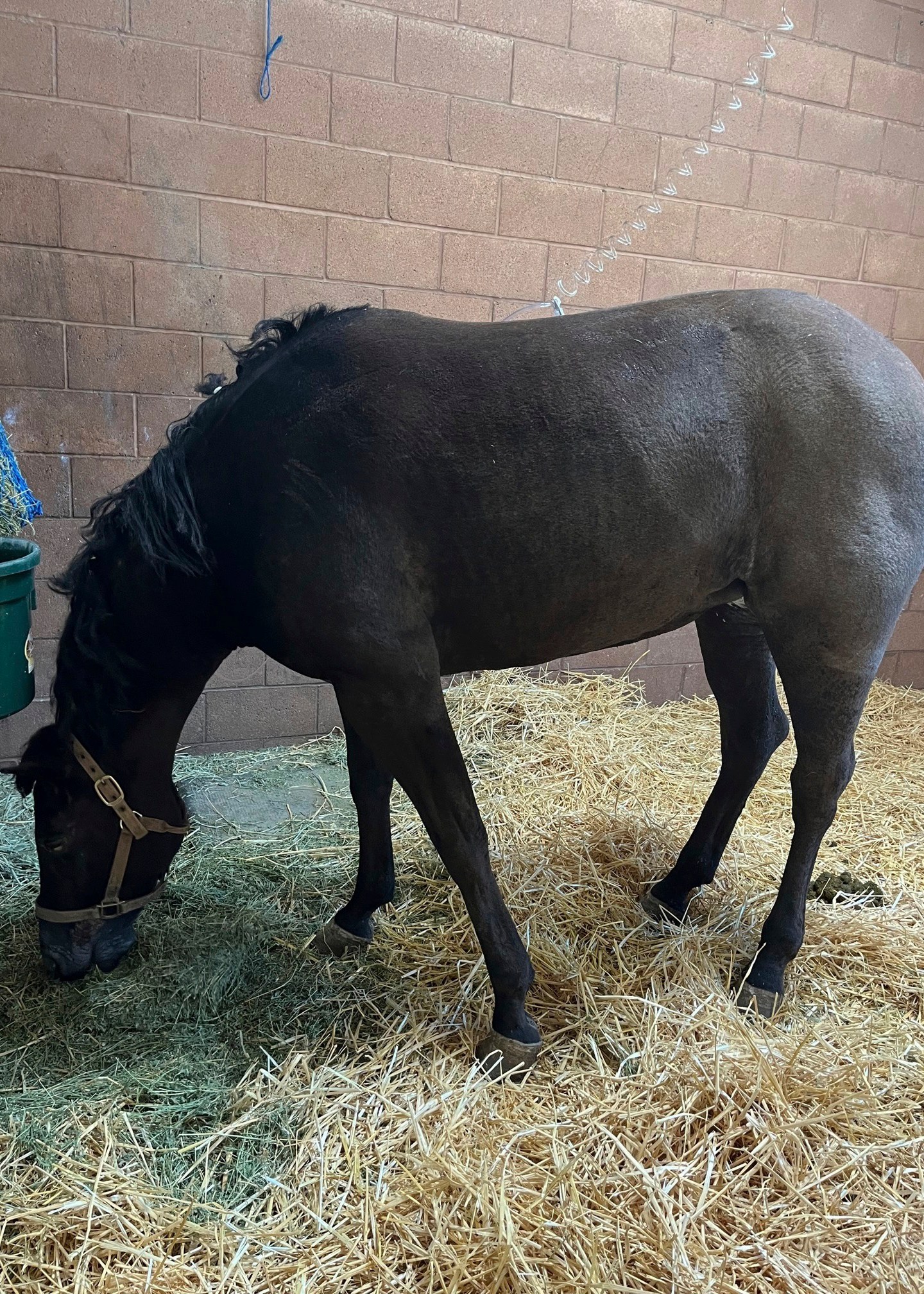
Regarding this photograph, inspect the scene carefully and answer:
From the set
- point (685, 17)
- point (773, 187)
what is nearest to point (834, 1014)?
point (773, 187)

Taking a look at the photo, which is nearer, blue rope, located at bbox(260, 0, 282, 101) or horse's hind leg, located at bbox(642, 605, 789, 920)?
horse's hind leg, located at bbox(642, 605, 789, 920)

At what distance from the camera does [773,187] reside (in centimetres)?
412

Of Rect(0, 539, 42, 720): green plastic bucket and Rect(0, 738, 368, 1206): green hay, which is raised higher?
Rect(0, 539, 42, 720): green plastic bucket

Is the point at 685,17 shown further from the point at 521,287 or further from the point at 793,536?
the point at 793,536

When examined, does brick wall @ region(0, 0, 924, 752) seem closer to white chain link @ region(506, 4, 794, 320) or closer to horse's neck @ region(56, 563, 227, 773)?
white chain link @ region(506, 4, 794, 320)

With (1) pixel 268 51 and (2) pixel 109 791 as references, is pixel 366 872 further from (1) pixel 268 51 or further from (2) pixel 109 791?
(1) pixel 268 51

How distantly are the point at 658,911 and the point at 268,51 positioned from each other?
3240mm

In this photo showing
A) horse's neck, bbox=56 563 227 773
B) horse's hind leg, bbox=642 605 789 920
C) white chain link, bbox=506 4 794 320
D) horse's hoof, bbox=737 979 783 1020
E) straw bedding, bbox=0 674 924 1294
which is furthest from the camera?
white chain link, bbox=506 4 794 320

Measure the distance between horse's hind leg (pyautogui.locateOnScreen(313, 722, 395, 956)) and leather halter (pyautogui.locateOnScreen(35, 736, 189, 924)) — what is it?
18.0 inches

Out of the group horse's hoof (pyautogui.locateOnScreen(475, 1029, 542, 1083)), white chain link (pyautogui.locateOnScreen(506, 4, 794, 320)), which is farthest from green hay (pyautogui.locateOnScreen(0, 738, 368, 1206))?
white chain link (pyautogui.locateOnScreen(506, 4, 794, 320))

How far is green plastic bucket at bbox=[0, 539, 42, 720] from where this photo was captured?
195cm

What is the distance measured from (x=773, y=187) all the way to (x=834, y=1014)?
12.0 ft

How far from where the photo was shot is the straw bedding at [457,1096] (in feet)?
4.98

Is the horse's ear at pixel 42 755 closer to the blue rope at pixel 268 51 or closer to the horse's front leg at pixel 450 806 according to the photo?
the horse's front leg at pixel 450 806
